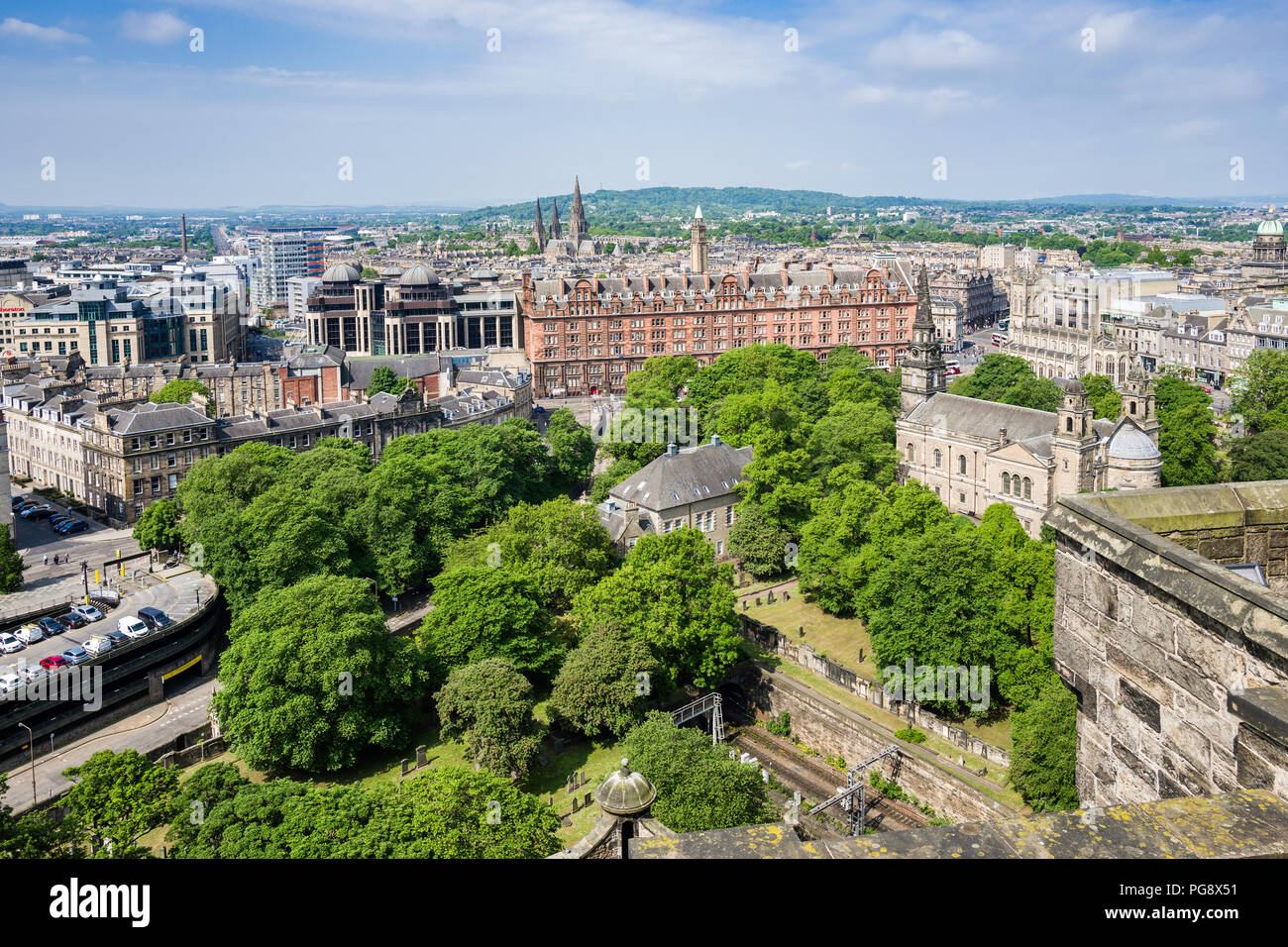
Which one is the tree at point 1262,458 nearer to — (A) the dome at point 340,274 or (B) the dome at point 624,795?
(B) the dome at point 624,795

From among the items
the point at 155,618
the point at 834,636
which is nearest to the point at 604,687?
the point at 834,636

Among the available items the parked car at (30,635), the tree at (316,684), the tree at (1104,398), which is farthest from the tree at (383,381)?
the tree at (1104,398)

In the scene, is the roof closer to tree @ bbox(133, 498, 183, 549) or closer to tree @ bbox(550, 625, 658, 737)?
tree @ bbox(550, 625, 658, 737)

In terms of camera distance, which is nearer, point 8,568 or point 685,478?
point 8,568

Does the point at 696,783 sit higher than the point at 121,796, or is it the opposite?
the point at 121,796

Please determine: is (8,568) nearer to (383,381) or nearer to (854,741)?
(854,741)
